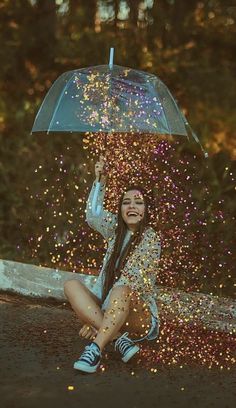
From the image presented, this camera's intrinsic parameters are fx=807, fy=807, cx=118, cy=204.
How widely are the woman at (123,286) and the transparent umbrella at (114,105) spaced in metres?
0.30

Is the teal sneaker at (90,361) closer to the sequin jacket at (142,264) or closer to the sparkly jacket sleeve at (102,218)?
the sequin jacket at (142,264)

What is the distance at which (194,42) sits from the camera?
10086 mm

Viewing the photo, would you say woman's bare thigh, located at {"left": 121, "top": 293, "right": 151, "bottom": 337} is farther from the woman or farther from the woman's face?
the woman's face

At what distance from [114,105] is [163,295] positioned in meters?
1.93

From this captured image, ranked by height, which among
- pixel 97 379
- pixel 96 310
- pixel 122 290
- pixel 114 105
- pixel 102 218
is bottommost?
pixel 97 379

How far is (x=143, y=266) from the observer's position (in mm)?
5012

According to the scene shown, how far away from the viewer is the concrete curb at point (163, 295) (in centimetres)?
612

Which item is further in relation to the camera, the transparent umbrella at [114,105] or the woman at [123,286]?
the transparent umbrella at [114,105]

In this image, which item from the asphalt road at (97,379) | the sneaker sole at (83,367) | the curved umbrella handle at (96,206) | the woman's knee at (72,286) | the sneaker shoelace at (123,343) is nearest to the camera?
the asphalt road at (97,379)

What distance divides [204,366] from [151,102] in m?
1.70

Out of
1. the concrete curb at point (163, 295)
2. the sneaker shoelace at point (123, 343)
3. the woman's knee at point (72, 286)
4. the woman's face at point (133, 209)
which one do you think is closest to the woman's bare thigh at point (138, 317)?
the sneaker shoelace at point (123, 343)

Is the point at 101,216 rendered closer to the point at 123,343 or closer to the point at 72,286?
the point at 72,286

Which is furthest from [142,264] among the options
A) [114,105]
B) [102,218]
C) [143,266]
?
[114,105]

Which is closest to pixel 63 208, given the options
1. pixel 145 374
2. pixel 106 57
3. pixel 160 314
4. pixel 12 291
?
pixel 12 291
